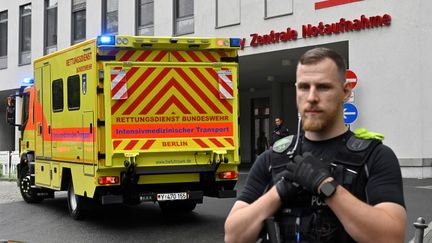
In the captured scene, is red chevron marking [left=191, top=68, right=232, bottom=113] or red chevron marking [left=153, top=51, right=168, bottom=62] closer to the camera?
red chevron marking [left=153, top=51, right=168, bottom=62]

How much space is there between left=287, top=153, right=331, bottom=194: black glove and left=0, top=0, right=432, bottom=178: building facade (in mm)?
9947

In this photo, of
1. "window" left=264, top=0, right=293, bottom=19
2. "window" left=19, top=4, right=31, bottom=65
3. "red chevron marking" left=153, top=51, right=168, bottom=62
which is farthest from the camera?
"window" left=19, top=4, right=31, bottom=65

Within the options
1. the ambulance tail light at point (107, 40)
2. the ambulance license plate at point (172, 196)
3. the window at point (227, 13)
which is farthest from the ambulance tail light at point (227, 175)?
the window at point (227, 13)

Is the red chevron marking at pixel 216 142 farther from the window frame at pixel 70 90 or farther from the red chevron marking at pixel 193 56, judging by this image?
the window frame at pixel 70 90

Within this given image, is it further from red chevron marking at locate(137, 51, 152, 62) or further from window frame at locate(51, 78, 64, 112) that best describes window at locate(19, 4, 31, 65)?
red chevron marking at locate(137, 51, 152, 62)

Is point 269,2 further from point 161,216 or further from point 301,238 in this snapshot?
point 301,238

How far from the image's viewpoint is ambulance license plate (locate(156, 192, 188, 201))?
29.9 ft

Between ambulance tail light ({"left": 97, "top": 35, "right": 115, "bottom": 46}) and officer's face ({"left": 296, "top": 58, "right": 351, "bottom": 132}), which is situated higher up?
ambulance tail light ({"left": 97, "top": 35, "right": 115, "bottom": 46})

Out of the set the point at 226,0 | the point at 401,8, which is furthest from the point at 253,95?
the point at 401,8

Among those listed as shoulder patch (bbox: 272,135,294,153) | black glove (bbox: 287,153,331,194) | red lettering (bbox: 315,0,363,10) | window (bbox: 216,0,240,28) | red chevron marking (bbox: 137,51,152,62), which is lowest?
black glove (bbox: 287,153,331,194)

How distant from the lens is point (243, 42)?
64.1 ft

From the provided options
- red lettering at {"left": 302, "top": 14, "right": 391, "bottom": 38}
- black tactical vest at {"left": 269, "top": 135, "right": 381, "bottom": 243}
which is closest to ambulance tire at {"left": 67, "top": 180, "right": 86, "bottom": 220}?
black tactical vest at {"left": 269, "top": 135, "right": 381, "bottom": 243}

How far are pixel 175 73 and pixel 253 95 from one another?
19.8m

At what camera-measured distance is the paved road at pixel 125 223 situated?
8.66 metres
